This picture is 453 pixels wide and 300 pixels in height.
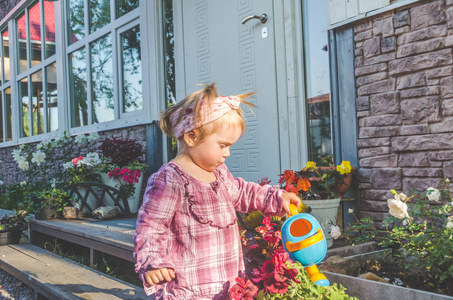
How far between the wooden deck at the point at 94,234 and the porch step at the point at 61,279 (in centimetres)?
17

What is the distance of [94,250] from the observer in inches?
125

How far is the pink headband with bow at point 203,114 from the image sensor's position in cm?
152

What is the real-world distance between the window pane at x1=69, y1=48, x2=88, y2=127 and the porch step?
3070mm

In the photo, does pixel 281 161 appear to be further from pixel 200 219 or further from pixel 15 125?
pixel 15 125

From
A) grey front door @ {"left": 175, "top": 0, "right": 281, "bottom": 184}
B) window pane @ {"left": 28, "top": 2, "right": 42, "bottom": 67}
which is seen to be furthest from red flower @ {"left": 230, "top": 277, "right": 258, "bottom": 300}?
window pane @ {"left": 28, "top": 2, "right": 42, "bottom": 67}

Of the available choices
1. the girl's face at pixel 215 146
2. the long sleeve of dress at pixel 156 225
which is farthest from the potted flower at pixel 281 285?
the girl's face at pixel 215 146

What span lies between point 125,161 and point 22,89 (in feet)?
17.1

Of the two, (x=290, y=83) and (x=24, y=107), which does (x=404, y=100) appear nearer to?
(x=290, y=83)

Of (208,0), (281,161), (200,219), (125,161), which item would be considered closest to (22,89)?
(125,161)

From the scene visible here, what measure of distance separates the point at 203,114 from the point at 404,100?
150 centimetres

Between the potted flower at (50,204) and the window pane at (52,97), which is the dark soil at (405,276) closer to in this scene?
the potted flower at (50,204)

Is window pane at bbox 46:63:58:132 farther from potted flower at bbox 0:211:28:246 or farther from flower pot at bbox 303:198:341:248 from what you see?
flower pot at bbox 303:198:341:248

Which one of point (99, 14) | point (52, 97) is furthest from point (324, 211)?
point (52, 97)

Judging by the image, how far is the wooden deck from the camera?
2.79 m
